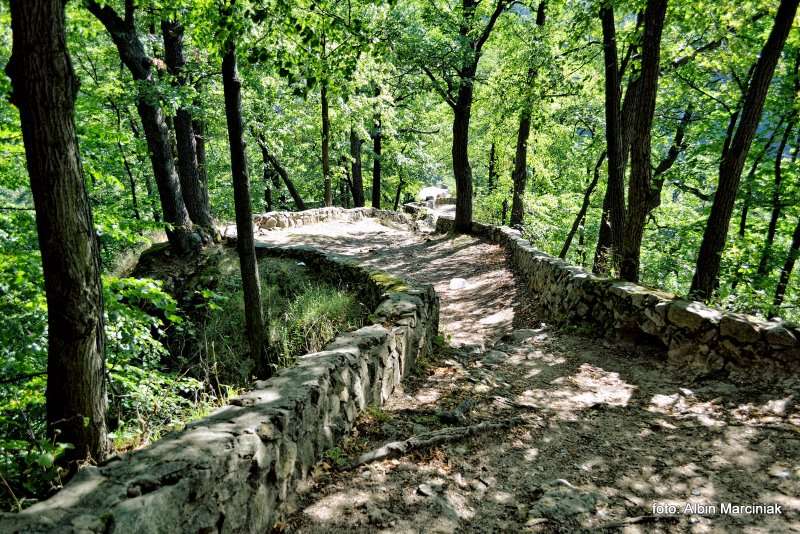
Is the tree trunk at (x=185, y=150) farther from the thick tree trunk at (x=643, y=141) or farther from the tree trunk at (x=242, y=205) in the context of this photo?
the thick tree trunk at (x=643, y=141)

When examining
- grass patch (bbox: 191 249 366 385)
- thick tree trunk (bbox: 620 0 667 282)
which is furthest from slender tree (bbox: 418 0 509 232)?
grass patch (bbox: 191 249 366 385)

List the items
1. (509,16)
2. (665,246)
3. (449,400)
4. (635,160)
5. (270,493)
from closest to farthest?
(270,493)
(449,400)
(635,160)
(509,16)
(665,246)

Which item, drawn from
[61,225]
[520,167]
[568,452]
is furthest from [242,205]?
[520,167]

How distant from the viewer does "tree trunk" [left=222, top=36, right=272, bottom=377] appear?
5.65 metres

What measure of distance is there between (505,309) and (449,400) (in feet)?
14.9

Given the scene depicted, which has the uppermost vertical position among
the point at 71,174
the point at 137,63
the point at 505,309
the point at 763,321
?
the point at 137,63

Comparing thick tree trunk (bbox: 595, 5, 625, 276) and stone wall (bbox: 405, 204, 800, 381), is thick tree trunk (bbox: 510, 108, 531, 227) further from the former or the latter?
stone wall (bbox: 405, 204, 800, 381)

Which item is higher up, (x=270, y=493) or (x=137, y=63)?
(x=137, y=63)

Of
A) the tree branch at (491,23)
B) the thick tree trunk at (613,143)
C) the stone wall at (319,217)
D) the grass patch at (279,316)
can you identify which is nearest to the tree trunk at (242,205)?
the grass patch at (279,316)

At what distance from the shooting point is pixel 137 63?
31.2ft

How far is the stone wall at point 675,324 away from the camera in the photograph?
15.6 ft

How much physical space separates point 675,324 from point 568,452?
266cm

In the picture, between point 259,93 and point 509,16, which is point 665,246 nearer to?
point 509,16

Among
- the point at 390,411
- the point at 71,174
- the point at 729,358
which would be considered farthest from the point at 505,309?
the point at 71,174
